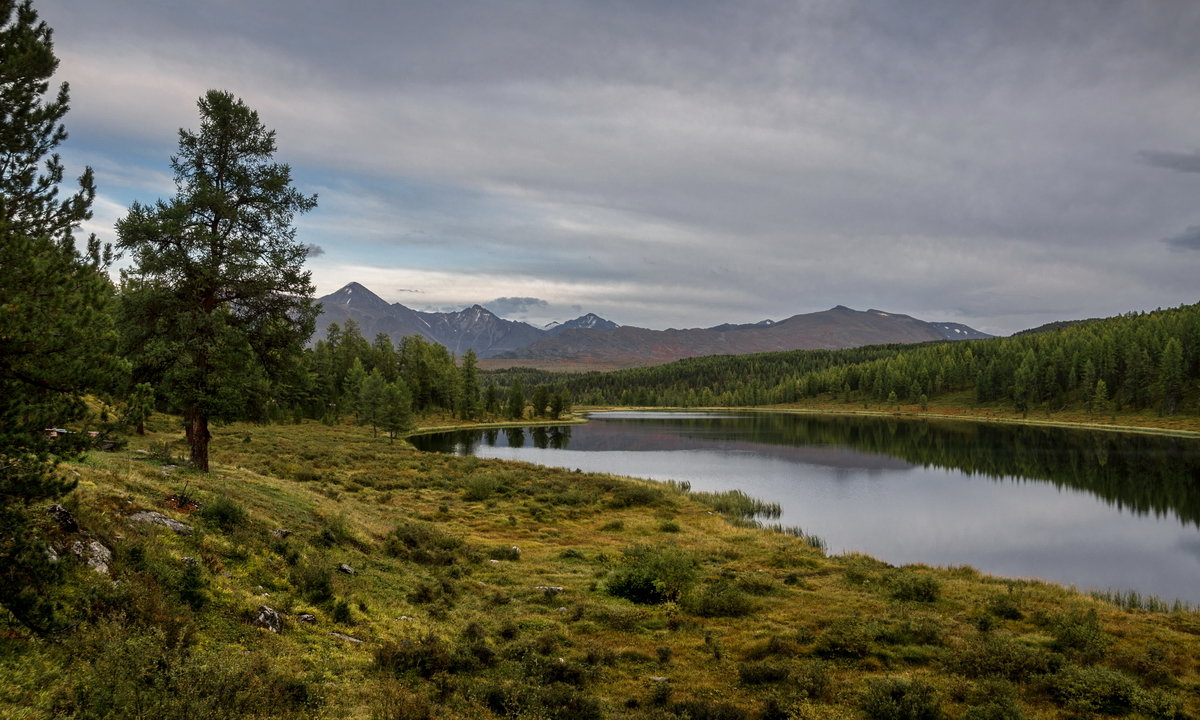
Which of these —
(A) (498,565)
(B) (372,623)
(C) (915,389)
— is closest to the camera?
(B) (372,623)

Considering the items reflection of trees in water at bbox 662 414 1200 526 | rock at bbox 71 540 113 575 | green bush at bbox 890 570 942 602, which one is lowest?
reflection of trees in water at bbox 662 414 1200 526

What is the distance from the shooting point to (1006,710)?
12203mm

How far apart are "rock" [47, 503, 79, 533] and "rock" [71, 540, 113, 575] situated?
0.35 metres

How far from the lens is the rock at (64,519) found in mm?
10672

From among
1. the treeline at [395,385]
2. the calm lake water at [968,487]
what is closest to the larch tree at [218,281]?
the calm lake water at [968,487]

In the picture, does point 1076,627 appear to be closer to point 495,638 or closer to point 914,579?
point 914,579

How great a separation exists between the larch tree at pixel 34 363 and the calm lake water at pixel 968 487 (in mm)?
35504

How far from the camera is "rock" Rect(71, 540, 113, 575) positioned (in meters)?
10.4

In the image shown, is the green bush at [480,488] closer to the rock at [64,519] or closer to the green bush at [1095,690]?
the rock at [64,519]

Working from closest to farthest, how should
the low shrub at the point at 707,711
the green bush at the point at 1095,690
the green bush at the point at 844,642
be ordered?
the low shrub at the point at 707,711, the green bush at the point at 1095,690, the green bush at the point at 844,642

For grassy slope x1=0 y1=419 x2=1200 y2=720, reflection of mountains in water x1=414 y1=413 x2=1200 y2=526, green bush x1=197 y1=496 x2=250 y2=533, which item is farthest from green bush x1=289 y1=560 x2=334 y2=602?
reflection of mountains in water x1=414 y1=413 x2=1200 y2=526

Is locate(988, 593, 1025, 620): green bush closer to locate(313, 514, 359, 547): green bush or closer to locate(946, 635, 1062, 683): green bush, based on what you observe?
locate(946, 635, 1062, 683): green bush

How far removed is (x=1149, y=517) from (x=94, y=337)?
→ 64.5m

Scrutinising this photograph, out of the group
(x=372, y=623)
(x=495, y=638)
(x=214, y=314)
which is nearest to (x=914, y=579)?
(x=495, y=638)
